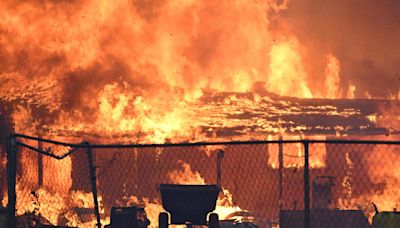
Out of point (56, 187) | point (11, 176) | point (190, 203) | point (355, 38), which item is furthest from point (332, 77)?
point (11, 176)

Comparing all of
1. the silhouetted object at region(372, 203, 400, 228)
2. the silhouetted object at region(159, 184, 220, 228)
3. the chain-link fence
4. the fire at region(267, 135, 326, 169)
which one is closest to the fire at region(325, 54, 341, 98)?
the chain-link fence

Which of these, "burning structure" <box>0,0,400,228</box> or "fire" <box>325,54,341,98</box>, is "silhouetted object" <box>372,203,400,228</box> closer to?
"burning structure" <box>0,0,400,228</box>

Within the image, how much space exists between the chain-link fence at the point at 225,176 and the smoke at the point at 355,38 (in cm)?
369

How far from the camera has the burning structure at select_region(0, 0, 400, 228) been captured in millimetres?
24906

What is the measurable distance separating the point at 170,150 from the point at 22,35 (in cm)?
703

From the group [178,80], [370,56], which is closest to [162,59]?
[178,80]

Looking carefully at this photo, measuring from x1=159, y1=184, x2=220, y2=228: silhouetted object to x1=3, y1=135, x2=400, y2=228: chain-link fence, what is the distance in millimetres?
15362

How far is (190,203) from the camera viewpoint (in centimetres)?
901

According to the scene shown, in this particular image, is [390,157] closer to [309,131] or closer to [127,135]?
[309,131]

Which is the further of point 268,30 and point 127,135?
point 268,30

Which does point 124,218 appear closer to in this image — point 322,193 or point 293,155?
point 322,193

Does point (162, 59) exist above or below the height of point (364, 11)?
below

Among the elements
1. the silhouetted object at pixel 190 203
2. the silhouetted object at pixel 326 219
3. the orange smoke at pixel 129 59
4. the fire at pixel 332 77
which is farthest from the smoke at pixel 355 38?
the silhouetted object at pixel 190 203

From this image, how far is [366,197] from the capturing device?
27859mm
